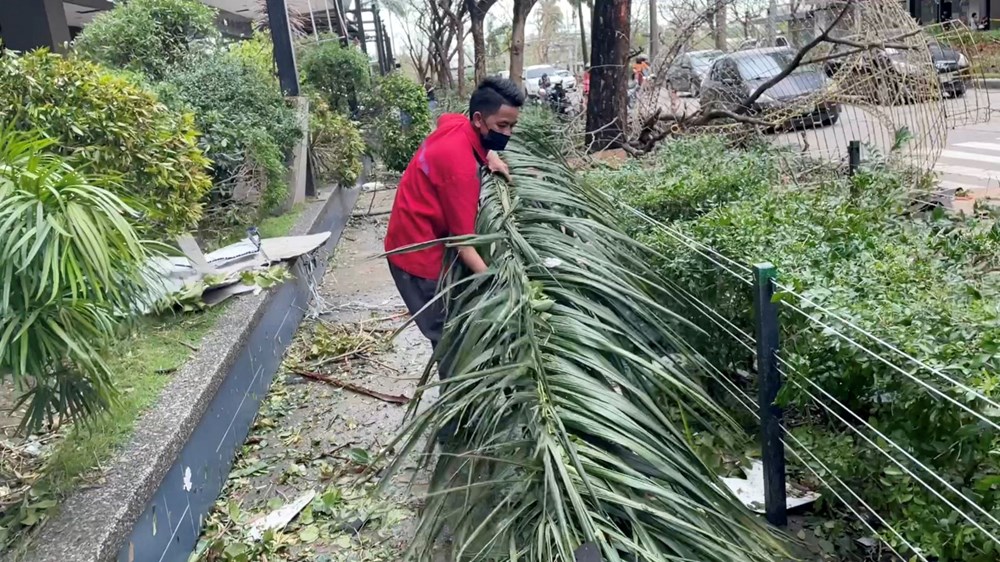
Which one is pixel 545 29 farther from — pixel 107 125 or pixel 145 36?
pixel 107 125

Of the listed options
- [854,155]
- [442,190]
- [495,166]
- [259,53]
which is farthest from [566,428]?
[259,53]

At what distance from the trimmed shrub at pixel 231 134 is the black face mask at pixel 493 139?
2.85 m

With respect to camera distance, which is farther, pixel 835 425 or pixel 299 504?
pixel 299 504

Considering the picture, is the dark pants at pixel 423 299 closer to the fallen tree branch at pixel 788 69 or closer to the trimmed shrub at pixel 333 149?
the fallen tree branch at pixel 788 69

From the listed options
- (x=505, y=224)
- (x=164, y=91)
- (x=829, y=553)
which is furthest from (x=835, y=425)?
(x=164, y=91)

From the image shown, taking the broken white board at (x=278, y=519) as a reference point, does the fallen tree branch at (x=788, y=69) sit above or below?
above

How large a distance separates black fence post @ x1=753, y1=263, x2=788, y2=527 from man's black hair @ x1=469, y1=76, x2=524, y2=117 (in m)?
1.24

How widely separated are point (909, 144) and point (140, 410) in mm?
5527

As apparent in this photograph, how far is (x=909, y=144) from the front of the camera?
A: 612cm

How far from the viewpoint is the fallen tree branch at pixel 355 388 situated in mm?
4414

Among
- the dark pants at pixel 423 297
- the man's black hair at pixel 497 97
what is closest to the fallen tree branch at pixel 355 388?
the dark pants at pixel 423 297

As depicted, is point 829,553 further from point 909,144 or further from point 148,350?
point 909,144

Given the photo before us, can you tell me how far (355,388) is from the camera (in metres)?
4.57

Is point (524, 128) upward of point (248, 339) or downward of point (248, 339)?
upward
